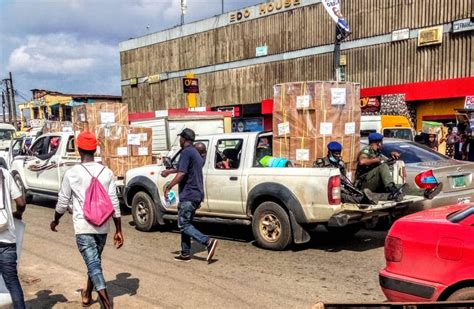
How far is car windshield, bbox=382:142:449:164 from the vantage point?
8.56 meters

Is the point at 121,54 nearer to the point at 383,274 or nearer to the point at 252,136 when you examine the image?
the point at 252,136

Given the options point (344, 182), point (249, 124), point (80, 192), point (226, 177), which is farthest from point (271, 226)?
point (249, 124)

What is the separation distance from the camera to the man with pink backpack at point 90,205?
4.79 meters

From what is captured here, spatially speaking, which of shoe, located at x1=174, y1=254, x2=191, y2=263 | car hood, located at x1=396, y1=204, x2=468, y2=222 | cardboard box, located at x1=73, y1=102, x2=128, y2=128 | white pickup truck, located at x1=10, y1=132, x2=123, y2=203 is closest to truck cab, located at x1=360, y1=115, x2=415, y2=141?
cardboard box, located at x1=73, y1=102, x2=128, y2=128

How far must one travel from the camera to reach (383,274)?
13.6 ft

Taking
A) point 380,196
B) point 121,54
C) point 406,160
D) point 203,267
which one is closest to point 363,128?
point 406,160

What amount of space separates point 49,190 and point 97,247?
25.8ft

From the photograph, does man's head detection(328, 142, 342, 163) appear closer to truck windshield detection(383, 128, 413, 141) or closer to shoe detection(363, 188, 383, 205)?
shoe detection(363, 188, 383, 205)

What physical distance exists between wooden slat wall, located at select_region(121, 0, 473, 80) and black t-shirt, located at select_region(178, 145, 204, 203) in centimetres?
1819

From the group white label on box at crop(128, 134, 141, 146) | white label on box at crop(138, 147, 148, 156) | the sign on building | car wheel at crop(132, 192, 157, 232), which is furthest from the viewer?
the sign on building

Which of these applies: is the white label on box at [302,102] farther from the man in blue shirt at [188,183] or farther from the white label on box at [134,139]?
the white label on box at [134,139]

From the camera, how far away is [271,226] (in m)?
7.46

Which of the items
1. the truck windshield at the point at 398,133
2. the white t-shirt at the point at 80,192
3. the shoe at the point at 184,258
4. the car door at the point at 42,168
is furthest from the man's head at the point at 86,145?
→ the truck windshield at the point at 398,133

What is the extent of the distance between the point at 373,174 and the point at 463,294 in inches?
179
